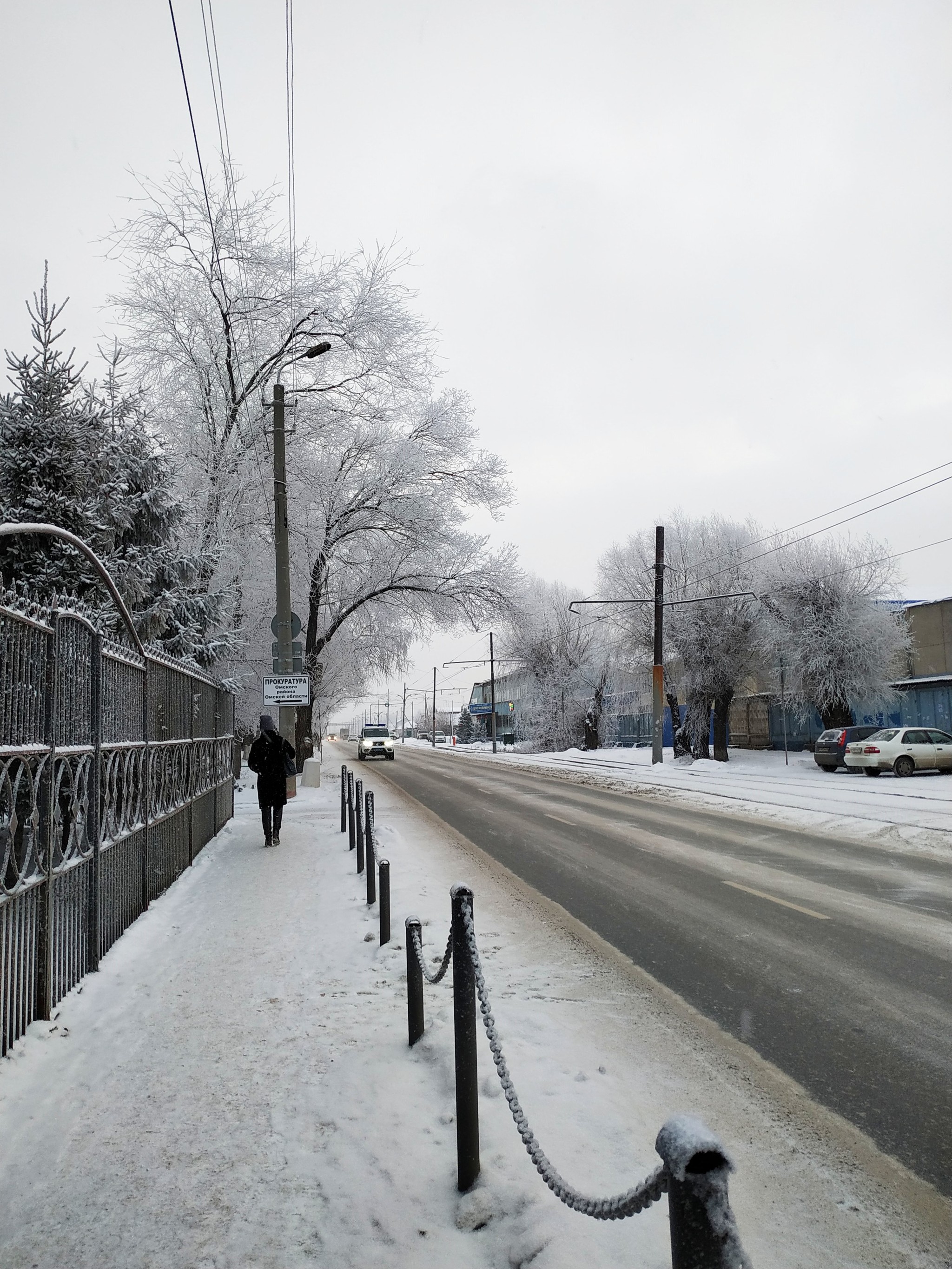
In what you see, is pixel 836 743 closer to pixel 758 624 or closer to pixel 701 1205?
pixel 758 624

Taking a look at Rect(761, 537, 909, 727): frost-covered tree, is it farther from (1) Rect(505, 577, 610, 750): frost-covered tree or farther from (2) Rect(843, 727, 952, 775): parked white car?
(1) Rect(505, 577, 610, 750): frost-covered tree

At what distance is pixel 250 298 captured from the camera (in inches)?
821

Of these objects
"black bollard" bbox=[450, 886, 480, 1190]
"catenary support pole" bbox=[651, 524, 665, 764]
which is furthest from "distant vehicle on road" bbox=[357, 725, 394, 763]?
"black bollard" bbox=[450, 886, 480, 1190]

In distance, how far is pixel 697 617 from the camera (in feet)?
117

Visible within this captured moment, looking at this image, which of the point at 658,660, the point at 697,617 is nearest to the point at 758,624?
the point at 697,617

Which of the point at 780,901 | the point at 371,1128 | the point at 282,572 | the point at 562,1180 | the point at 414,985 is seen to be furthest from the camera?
the point at 282,572

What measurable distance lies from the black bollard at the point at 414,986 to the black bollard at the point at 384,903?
2053 millimetres

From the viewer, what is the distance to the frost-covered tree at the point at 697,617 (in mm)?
35125

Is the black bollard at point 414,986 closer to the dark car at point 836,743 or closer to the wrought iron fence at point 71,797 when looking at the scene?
the wrought iron fence at point 71,797

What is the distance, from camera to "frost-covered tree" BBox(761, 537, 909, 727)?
3216cm

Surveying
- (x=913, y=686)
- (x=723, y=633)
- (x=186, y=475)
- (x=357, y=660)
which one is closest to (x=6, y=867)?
(x=186, y=475)

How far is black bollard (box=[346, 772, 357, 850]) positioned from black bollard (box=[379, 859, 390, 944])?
159 inches

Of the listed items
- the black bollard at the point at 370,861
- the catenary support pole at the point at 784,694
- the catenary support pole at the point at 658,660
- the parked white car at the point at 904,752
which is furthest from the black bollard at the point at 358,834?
the catenary support pole at the point at 784,694

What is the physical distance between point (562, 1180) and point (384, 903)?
4.56 m
